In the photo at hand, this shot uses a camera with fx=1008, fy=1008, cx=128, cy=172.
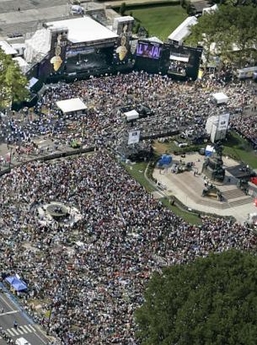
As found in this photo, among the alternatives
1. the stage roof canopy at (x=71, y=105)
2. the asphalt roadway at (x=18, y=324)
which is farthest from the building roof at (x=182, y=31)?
the asphalt roadway at (x=18, y=324)

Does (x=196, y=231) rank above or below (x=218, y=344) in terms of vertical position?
below

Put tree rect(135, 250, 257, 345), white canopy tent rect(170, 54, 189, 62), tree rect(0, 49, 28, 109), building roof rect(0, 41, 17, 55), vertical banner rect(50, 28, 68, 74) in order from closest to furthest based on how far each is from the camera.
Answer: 1. tree rect(135, 250, 257, 345)
2. tree rect(0, 49, 28, 109)
3. vertical banner rect(50, 28, 68, 74)
4. building roof rect(0, 41, 17, 55)
5. white canopy tent rect(170, 54, 189, 62)

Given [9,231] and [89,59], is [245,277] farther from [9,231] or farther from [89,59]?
[89,59]

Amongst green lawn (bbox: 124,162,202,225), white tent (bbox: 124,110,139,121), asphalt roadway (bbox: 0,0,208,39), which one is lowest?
green lawn (bbox: 124,162,202,225)

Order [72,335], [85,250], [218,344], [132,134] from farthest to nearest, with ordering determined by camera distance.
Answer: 1. [132,134]
2. [85,250]
3. [72,335]
4. [218,344]

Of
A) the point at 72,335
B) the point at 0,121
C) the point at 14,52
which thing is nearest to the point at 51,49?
the point at 14,52

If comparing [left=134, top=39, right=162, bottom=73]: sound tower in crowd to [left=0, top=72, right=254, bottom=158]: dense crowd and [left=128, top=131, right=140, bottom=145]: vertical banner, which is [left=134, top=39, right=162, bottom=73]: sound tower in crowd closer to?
[left=0, top=72, right=254, bottom=158]: dense crowd

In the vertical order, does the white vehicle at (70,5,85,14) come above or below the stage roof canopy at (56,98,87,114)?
above

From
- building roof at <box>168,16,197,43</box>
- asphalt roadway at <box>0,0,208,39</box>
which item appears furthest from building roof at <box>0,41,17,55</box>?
building roof at <box>168,16,197,43</box>
